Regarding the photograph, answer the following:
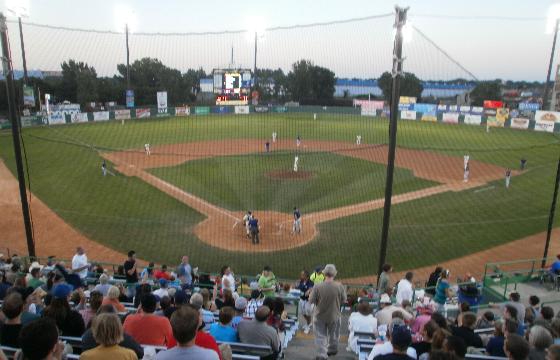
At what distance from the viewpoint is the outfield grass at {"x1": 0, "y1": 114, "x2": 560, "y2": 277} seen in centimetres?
1600

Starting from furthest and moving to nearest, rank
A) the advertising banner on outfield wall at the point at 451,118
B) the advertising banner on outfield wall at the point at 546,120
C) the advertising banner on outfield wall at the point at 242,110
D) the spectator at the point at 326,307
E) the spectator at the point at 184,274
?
the advertising banner on outfield wall at the point at 242,110 → the advertising banner on outfield wall at the point at 451,118 → the advertising banner on outfield wall at the point at 546,120 → the spectator at the point at 184,274 → the spectator at the point at 326,307

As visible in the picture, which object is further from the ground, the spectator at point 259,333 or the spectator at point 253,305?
the spectator at point 259,333

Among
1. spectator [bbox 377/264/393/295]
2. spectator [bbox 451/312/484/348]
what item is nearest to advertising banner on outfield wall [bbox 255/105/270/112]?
spectator [bbox 377/264/393/295]

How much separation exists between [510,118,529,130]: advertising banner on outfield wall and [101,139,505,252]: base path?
19382 mm

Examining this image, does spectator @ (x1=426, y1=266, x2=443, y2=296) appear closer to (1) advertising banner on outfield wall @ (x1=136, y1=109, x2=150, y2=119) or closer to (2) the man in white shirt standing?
(2) the man in white shirt standing

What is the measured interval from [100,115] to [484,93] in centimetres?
5716

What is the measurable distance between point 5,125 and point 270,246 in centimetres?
3960

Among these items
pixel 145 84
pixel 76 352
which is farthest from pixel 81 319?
pixel 145 84

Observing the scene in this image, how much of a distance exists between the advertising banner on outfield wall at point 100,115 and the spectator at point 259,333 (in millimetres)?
50185

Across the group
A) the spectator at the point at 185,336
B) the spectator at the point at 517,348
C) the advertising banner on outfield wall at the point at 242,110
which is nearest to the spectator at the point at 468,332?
the spectator at the point at 517,348

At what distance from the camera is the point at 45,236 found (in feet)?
57.3

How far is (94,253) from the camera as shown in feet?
52.0

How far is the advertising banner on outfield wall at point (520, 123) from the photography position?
4933cm

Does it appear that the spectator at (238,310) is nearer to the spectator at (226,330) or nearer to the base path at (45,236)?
the spectator at (226,330)
